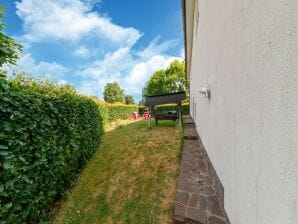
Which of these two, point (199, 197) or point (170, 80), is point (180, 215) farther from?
point (170, 80)

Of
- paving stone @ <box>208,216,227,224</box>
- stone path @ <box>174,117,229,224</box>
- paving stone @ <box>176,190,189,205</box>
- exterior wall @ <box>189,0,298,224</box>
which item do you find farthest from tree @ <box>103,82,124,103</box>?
exterior wall @ <box>189,0,298,224</box>

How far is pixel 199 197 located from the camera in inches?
129

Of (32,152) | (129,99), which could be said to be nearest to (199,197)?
(32,152)

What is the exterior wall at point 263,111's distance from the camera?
1.03m

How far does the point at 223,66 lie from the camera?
2.76 m

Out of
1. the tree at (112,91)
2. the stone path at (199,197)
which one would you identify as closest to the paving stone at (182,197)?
the stone path at (199,197)

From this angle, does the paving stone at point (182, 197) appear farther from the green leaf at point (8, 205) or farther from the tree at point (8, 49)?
the tree at point (8, 49)

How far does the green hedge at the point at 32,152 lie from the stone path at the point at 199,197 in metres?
2.62

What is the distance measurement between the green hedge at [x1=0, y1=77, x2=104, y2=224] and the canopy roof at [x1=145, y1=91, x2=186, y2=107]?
6566 mm

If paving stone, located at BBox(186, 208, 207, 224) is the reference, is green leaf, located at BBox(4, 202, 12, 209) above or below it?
above

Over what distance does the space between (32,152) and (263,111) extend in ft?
11.8

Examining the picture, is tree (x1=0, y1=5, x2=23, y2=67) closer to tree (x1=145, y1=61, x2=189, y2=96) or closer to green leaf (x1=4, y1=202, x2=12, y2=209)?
green leaf (x1=4, y1=202, x2=12, y2=209)

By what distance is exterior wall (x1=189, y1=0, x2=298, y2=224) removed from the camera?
1034mm

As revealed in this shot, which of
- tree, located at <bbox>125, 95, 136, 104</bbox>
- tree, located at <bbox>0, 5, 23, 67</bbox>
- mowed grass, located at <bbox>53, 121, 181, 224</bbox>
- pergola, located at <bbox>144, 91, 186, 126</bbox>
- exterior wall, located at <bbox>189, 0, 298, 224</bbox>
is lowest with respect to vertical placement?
mowed grass, located at <bbox>53, 121, 181, 224</bbox>
